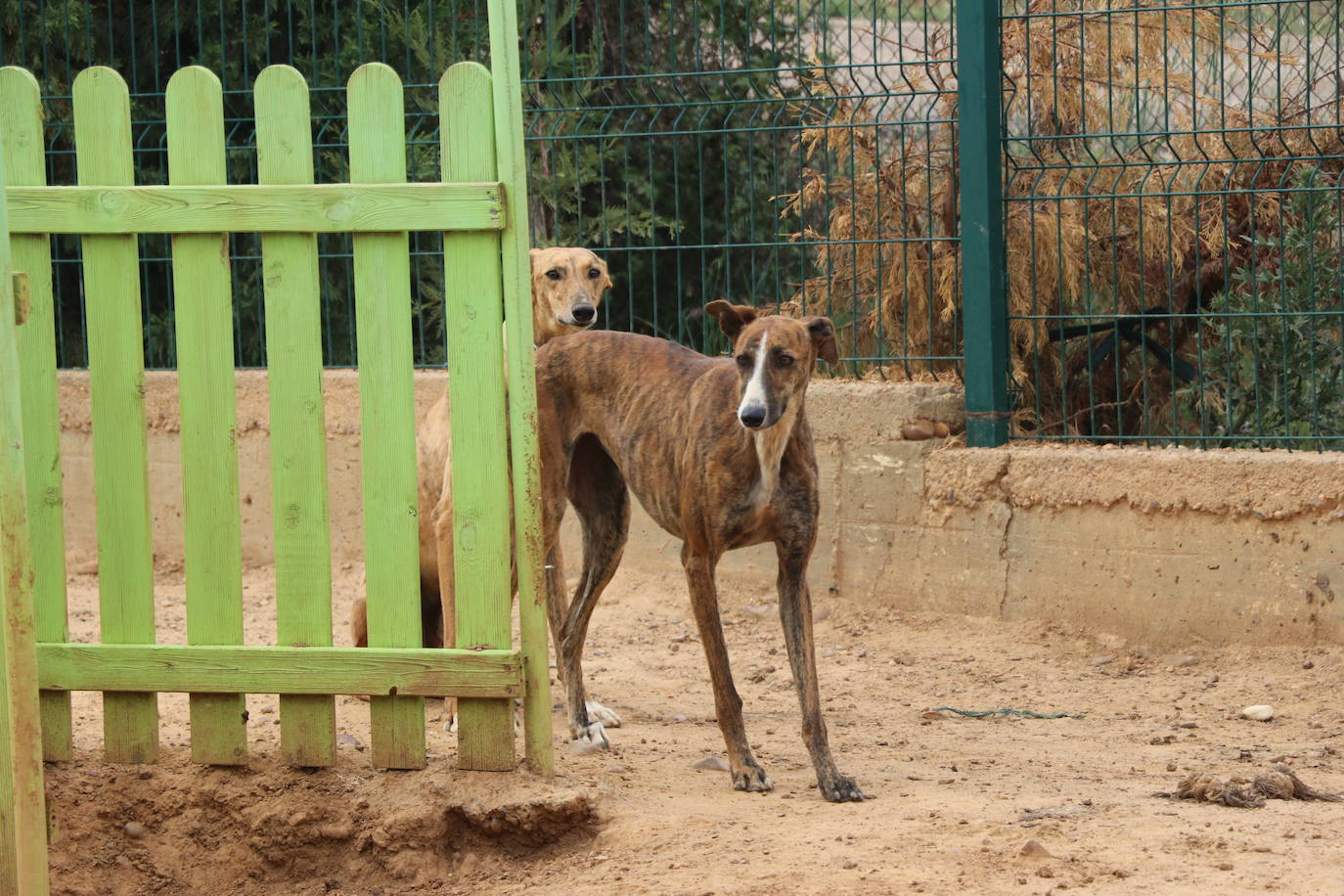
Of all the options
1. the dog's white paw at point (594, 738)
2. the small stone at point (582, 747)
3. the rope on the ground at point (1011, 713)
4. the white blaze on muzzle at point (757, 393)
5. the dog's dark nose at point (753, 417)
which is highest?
the white blaze on muzzle at point (757, 393)

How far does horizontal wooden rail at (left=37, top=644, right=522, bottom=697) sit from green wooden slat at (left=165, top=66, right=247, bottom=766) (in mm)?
78

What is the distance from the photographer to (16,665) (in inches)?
143

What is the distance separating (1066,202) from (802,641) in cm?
348

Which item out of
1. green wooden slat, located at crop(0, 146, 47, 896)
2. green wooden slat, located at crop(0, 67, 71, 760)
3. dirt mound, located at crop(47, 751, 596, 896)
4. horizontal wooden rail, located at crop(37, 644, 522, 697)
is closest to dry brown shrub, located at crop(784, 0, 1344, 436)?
horizontal wooden rail, located at crop(37, 644, 522, 697)

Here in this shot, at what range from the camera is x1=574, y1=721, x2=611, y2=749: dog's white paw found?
5.50 m

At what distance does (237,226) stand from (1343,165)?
491 centimetres

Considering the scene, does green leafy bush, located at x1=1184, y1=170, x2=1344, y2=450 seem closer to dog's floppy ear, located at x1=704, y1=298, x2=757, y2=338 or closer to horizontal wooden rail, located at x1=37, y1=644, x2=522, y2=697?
dog's floppy ear, located at x1=704, y1=298, x2=757, y2=338

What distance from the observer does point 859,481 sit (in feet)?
24.7

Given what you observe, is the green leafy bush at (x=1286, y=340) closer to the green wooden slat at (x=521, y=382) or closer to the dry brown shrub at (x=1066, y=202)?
the dry brown shrub at (x=1066, y=202)

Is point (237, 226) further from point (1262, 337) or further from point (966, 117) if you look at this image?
point (1262, 337)

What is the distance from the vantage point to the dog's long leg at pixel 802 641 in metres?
4.84

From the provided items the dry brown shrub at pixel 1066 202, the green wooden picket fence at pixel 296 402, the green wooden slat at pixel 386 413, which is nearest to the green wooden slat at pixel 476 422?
the green wooden picket fence at pixel 296 402

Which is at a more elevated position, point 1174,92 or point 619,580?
point 1174,92

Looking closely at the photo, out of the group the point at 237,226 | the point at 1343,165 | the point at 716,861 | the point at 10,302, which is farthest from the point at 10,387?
the point at 1343,165
